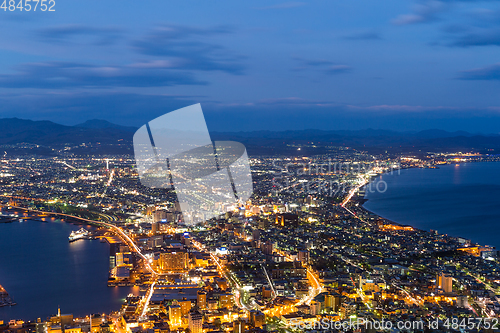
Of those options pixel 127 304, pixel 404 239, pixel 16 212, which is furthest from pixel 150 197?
pixel 127 304

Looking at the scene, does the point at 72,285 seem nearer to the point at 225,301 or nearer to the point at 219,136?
the point at 225,301

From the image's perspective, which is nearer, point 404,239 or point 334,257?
point 334,257

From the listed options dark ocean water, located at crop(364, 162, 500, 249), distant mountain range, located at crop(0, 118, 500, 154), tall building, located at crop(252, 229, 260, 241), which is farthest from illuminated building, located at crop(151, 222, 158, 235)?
distant mountain range, located at crop(0, 118, 500, 154)

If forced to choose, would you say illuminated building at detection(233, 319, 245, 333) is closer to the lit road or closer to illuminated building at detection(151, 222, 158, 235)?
the lit road

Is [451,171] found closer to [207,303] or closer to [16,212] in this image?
[16,212]

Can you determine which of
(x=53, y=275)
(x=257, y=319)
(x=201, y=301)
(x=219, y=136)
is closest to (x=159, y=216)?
(x=53, y=275)
